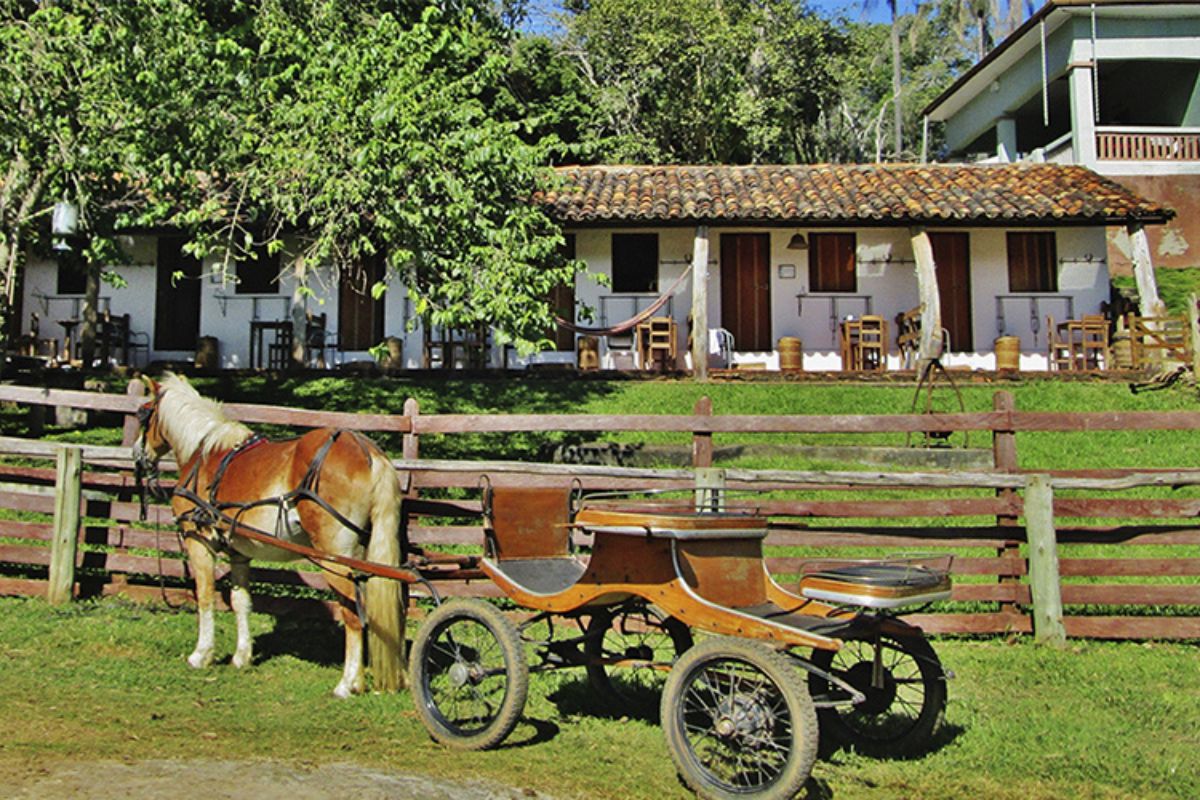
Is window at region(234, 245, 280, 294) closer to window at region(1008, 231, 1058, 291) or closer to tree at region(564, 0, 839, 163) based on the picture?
tree at region(564, 0, 839, 163)

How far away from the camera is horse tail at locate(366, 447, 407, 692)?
578cm

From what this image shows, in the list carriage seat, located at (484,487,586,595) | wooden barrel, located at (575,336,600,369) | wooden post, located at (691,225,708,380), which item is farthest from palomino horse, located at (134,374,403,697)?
wooden barrel, located at (575,336,600,369)

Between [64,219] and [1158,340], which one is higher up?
[64,219]

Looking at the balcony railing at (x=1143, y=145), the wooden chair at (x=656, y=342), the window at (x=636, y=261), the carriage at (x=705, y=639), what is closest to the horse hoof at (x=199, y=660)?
the carriage at (x=705, y=639)

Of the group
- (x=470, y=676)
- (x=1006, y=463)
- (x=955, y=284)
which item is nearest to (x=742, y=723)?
(x=470, y=676)

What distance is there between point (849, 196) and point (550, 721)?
566 inches

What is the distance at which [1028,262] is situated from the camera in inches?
738

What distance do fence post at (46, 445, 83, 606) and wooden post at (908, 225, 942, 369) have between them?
12.4m

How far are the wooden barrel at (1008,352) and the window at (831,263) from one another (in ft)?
9.62

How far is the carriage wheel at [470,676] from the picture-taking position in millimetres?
4867

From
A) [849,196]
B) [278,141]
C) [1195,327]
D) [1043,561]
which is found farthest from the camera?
[849,196]

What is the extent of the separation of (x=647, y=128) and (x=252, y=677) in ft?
72.2

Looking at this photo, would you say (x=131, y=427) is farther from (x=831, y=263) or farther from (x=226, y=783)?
(x=831, y=263)

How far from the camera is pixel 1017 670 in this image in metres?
6.48
